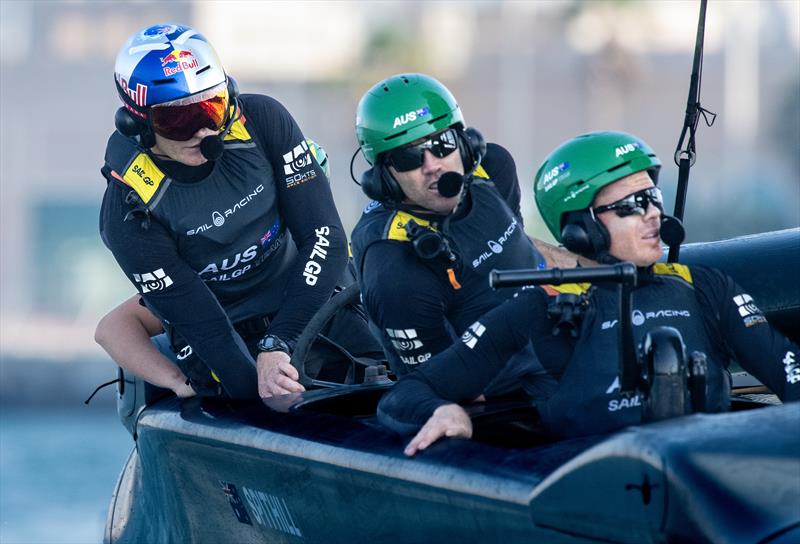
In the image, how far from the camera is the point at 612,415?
11.0 feet

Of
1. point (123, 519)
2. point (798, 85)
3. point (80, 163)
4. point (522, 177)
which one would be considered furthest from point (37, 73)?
Result: point (123, 519)

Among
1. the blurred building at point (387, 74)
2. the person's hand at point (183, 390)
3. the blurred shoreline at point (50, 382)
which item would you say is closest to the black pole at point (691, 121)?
the person's hand at point (183, 390)

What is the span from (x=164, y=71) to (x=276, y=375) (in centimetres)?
91

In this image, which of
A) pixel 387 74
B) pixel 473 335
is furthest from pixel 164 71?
pixel 387 74

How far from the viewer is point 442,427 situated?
336cm

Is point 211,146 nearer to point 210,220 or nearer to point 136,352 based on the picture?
point 210,220

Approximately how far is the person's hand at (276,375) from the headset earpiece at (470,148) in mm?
709

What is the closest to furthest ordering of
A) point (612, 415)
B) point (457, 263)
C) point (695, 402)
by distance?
point (695, 402) < point (612, 415) < point (457, 263)

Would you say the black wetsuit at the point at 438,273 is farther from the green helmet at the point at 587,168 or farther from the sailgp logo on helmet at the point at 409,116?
the green helmet at the point at 587,168

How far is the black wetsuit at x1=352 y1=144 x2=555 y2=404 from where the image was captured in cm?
407

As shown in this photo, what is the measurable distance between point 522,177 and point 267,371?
1609 inches

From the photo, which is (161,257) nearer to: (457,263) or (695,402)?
(457,263)

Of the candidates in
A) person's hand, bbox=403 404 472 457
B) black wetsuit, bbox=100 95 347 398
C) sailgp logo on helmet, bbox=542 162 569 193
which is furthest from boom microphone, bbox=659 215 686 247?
black wetsuit, bbox=100 95 347 398

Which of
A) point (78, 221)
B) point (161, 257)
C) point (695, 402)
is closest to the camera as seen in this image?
point (695, 402)
